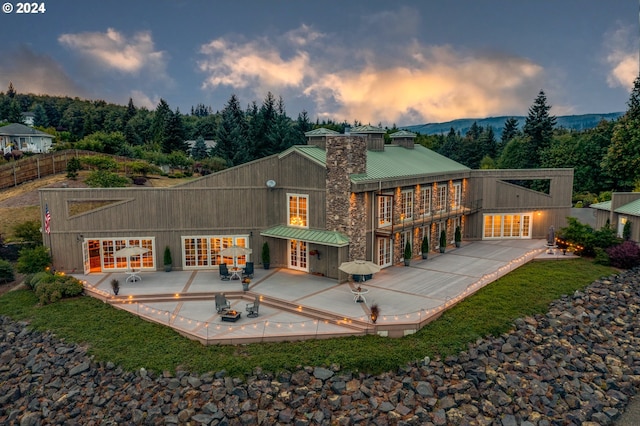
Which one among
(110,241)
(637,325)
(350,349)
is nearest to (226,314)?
(350,349)

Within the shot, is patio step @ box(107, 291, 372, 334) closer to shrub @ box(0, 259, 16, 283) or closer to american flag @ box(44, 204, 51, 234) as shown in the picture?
american flag @ box(44, 204, 51, 234)

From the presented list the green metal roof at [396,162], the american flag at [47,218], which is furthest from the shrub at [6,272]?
the green metal roof at [396,162]

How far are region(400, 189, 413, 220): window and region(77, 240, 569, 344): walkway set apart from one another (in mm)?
2581

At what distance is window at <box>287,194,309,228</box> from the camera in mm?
21984

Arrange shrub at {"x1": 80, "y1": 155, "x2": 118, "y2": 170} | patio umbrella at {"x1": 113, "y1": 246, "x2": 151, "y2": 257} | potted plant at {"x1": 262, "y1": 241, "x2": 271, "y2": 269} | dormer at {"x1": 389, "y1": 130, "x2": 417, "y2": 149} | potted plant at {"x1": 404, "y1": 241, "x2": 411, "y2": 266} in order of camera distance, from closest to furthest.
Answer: patio umbrella at {"x1": 113, "y1": 246, "x2": 151, "y2": 257} < potted plant at {"x1": 262, "y1": 241, "x2": 271, "y2": 269} < potted plant at {"x1": 404, "y1": 241, "x2": 411, "y2": 266} < dormer at {"x1": 389, "y1": 130, "x2": 417, "y2": 149} < shrub at {"x1": 80, "y1": 155, "x2": 118, "y2": 170}

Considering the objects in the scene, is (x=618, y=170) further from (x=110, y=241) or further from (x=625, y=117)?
(x=110, y=241)

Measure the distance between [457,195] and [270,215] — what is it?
42.1ft

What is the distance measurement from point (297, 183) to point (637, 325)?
16.0 m

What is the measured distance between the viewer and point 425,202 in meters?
25.5

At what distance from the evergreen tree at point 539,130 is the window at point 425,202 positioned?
31.9 m

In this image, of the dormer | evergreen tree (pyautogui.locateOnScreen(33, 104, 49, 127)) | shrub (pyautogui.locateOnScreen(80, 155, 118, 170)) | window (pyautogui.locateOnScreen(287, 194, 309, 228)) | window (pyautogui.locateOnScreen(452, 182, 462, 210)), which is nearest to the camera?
window (pyautogui.locateOnScreen(287, 194, 309, 228))

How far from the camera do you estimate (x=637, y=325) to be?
60.5 ft

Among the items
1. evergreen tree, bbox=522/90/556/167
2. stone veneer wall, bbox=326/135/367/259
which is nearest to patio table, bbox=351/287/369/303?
stone veneer wall, bbox=326/135/367/259

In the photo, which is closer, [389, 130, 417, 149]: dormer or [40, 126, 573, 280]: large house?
[40, 126, 573, 280]: large house
